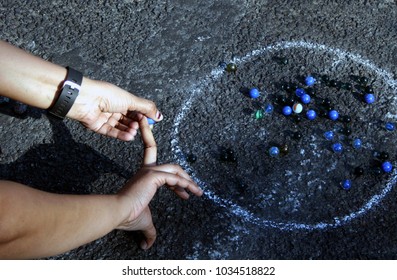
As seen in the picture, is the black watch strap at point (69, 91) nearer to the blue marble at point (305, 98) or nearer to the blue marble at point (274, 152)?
the blue marble at point (274, 152)

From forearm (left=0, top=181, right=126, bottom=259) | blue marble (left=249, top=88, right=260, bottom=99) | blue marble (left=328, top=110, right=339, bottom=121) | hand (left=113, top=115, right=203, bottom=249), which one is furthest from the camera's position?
blue marble (left=249, top=88, right=260, bottom=99)

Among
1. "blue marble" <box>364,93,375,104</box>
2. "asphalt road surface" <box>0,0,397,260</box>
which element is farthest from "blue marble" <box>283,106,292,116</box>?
"blue marble" <box>364,93,375,104</box>

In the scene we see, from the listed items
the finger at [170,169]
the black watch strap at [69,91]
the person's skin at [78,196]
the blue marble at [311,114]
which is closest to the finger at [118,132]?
the person's skin at [78,196]

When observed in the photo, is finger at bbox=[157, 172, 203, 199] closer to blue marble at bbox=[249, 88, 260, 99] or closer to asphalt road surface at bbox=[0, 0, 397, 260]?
asphalt road surface at bbox=[0, 0, 397, 260]

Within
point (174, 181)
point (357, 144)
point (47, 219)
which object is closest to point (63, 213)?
point (47, 219)

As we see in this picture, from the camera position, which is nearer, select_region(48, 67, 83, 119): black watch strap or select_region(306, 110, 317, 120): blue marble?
select_region(48, 67, 83, 119): black watch strap

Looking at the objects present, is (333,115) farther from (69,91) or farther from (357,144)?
(69,91)

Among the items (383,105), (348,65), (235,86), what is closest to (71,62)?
(235,86)
